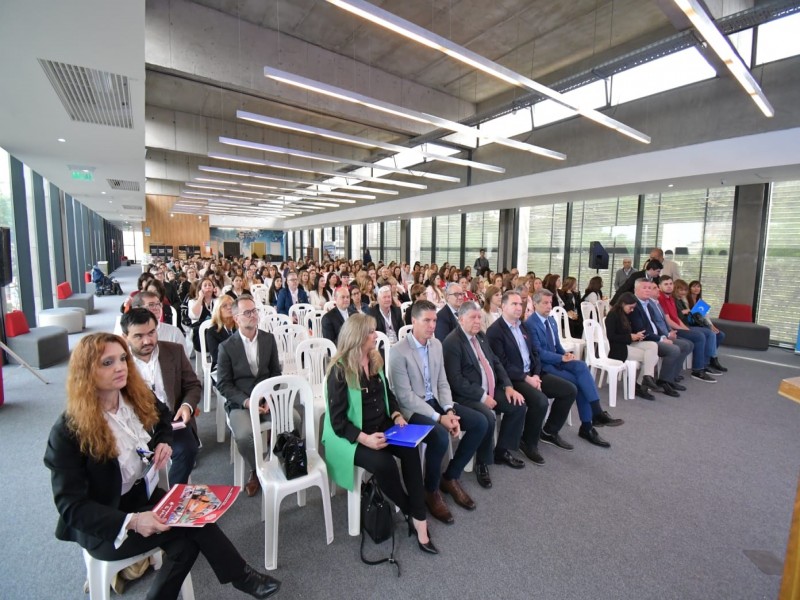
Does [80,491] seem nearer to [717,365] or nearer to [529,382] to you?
[529,382]

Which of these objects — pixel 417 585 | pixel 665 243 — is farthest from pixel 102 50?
pixel 665 243

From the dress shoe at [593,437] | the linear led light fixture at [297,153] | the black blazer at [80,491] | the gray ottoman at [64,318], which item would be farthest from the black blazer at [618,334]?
the gray ottoman at [64,318]

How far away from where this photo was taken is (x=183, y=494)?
172cm

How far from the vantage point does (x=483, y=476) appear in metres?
2.84

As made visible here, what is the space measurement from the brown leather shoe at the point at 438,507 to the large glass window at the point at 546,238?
8941 millimetres

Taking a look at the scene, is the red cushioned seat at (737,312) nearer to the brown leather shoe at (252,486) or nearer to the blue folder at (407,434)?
the blue folder at (407,434)

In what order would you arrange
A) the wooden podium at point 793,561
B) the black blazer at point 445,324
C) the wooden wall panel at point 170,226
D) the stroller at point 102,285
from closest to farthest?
the wooden podium at point 793,561 → the black blazer at point 445,324 → the stroller at point 102,285 → the wooden wall panel at point 170,226

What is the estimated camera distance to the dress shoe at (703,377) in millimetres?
5297

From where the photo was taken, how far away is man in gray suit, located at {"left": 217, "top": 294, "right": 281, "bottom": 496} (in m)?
2.67

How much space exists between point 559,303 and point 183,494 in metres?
6.01

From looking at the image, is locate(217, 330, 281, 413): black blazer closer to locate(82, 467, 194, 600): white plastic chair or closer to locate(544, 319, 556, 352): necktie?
locate(82, 467, 194, 600): white plastic chair

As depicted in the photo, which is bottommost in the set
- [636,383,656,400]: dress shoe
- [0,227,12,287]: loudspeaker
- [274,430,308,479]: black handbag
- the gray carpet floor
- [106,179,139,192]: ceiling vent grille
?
the gray carpet floor

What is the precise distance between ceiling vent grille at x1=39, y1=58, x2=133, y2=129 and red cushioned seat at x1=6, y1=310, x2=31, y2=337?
294cm

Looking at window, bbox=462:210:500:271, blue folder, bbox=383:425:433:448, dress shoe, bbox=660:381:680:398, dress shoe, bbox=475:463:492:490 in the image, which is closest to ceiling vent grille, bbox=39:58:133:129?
blue folder, bbox=383:425:433:448
